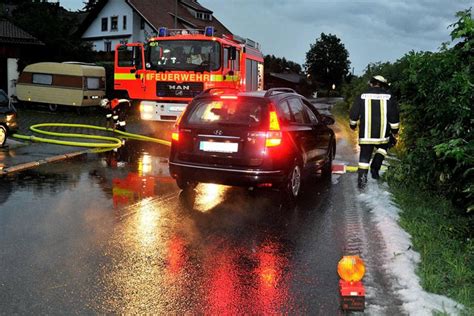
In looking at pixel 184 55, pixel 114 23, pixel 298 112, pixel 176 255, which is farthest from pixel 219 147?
pixel 114 23

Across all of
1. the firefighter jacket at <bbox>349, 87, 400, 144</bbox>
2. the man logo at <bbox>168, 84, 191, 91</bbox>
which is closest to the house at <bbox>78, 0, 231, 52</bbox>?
the man logo at <bbox>168, 84, 191, 91</bbox>

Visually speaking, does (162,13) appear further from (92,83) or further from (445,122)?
(445,122)

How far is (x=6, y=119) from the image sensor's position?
12641mm

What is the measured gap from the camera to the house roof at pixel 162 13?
51.3m

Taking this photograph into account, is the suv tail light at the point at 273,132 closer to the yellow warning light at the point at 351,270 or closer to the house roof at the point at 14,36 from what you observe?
the yellow warning light at the point at 351,270

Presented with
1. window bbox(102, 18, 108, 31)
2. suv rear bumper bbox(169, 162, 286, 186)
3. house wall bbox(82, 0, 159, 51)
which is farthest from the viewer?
window bbox(102, 18, 108, 31)

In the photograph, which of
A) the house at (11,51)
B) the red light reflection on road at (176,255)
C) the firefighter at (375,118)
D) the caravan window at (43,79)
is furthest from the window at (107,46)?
the red light reflection on road at (176,255)

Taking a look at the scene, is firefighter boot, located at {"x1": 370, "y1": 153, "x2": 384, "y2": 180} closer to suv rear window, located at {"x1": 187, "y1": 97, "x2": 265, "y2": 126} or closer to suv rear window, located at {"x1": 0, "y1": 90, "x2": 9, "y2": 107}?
suv rear window, located at {"x1": 187, "y1": 97, "x2": 265, "y2": 126}

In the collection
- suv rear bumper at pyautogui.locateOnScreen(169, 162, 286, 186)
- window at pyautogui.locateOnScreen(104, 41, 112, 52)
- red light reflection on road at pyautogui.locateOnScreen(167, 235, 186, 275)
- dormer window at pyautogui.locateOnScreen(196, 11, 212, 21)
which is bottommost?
red light reflection on road at pyautogui.locateOnScreen(167, 235, 186, 275)

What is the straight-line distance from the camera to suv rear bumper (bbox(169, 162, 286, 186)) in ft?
24.3

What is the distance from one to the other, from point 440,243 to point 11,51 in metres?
26.4

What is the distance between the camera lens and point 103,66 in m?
27.5

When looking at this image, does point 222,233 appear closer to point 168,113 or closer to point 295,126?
point 295,126

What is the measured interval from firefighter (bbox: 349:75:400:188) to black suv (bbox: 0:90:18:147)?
8.13 metres
